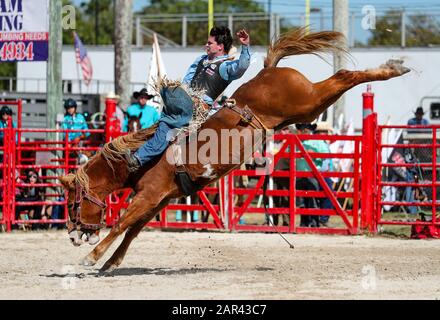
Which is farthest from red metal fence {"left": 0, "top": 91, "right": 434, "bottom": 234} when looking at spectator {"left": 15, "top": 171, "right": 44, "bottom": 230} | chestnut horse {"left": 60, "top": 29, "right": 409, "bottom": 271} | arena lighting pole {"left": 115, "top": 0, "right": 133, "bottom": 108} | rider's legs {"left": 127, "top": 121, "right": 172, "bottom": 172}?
rider's legs {"left": 127, "top": 121, "right": 172, "bottom": 172}

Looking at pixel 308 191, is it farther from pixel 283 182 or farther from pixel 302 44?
pixel 302 44

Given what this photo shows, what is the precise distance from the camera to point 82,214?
8.62m

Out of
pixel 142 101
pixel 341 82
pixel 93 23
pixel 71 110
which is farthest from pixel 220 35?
pixel 93 23

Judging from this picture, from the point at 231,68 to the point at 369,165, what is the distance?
4.78 metres

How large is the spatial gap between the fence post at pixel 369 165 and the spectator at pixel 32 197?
5098mm

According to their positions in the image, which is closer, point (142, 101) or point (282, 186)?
point (282, 186)

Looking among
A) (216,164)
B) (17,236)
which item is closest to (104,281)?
(216,164)

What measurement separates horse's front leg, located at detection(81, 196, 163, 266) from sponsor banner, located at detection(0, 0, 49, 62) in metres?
6.90

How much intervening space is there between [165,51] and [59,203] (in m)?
13.8

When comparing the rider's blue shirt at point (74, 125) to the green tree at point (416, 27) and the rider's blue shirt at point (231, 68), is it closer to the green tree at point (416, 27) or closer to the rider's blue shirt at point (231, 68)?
the rider's blue shirt at point (231, 68)

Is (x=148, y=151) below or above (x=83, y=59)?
below

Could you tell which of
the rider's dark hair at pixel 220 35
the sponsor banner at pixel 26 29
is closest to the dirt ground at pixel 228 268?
the rider's dark hair at pixel 220 35

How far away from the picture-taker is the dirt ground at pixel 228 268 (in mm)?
7508

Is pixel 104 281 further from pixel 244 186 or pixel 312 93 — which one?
pixel 244 186
